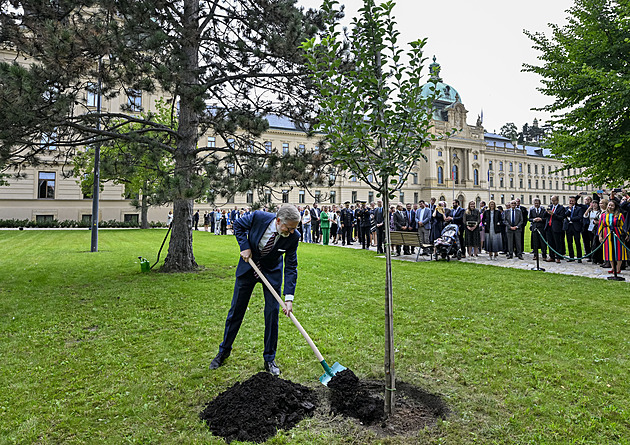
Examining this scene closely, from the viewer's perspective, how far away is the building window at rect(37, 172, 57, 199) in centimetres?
3612

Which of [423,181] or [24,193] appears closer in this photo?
[24,193]

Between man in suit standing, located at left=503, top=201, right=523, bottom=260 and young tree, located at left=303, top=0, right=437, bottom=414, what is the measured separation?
12.1 m

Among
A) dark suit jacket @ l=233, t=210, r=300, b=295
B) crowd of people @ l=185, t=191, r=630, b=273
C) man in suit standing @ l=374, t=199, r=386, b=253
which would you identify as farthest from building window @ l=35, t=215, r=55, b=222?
dark suit jacket @ l=233, t=210, r=300, b=295

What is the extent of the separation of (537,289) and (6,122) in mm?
11171

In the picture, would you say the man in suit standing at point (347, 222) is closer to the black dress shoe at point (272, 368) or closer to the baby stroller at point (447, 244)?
the baby stroller at point (447, 244)

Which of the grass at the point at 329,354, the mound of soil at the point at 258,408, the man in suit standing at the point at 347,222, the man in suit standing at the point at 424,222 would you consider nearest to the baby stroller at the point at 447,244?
the man in suit standing at the point at 424,222

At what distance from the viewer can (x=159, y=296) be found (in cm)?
812

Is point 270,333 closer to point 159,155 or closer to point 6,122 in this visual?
point 6,122

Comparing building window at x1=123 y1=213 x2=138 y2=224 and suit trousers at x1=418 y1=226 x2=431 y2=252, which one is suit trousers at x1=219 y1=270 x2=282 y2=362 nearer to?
suit trousers at x1=418 y1=226 x2=431 y2=252

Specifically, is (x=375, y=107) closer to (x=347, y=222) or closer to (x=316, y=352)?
(x=316, y=352)

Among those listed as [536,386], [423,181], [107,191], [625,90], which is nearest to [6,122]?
[536,386]

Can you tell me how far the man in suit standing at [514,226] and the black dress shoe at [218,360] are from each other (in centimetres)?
1253

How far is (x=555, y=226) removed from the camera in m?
13.6

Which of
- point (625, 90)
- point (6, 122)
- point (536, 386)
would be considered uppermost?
point (625, 90)
